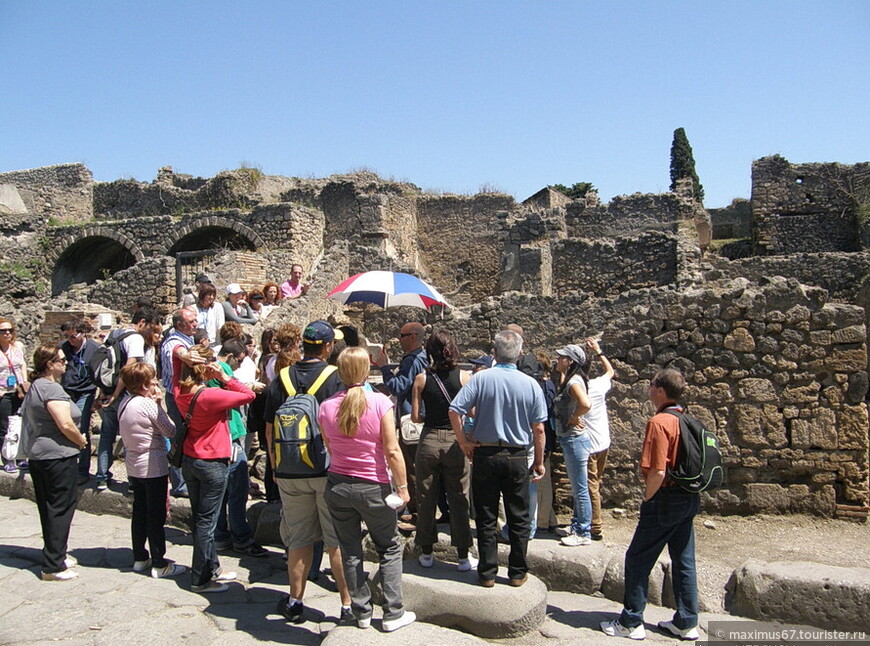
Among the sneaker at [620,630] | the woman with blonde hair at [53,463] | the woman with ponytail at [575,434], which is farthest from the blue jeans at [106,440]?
the sneaker at [620,630]

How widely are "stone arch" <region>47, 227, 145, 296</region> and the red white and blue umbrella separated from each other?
10.1 meters

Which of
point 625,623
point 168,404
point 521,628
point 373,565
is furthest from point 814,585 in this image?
point 168,404

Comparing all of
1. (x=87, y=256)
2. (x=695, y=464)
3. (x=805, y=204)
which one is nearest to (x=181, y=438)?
(x=695, y=464)

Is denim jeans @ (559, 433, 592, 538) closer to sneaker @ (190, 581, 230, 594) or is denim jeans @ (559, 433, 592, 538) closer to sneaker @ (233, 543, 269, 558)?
sneaker @ (233, 543, 269, 558)

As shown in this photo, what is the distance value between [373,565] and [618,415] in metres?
2.64

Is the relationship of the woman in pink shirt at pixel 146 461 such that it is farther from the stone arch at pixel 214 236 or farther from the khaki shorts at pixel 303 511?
the stone arch at pixel 214 236

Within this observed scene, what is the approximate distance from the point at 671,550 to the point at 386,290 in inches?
218

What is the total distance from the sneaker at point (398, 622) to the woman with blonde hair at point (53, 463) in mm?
2429

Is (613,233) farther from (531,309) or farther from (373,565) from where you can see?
(373,565)

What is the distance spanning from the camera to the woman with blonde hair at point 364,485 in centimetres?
395

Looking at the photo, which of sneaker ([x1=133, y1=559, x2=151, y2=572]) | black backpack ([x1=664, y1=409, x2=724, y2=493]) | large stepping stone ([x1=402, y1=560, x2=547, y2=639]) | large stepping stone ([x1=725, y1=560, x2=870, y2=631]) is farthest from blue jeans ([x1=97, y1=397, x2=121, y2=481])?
large stepping stone ([x1=725, y1=560, x2=870, y2=631])

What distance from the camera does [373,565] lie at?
5.30 m

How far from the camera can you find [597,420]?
214 inches

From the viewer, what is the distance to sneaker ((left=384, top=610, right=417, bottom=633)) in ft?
12.8
